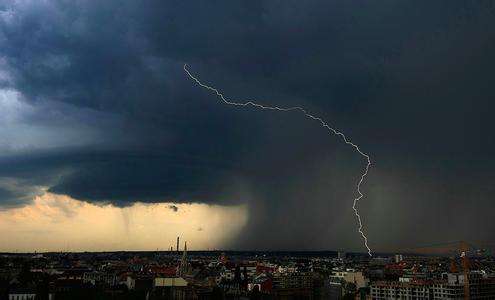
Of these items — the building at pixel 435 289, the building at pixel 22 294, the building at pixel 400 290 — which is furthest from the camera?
the building at pixel 22 294

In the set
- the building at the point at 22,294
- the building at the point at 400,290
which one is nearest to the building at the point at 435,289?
the building at the point at 400,290

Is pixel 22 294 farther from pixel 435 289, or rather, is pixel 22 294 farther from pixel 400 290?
pixel 435 289

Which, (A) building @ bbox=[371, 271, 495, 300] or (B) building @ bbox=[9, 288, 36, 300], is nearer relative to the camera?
(A) building @ bbox=[371, 271, 495, 300]

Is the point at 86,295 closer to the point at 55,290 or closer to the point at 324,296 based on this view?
the point at 55,290

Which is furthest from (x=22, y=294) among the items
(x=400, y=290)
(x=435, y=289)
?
(x=435, y=289)

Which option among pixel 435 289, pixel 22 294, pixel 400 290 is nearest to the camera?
pixel 435 289

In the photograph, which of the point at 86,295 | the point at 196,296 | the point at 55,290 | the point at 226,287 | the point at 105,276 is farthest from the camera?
the point at 105,276

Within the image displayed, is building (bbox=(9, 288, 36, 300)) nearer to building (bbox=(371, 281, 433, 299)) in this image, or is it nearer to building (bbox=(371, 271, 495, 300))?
building (bbox=(371, 281, 433, 299))

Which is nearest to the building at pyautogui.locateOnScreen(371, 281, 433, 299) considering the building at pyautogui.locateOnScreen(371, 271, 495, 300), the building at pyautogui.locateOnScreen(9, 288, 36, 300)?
the building at pyautogui.locateOnScreen(371, 271, 495, 300)

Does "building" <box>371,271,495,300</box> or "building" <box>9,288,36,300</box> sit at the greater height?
"building" <box>371,271,495,300</box>

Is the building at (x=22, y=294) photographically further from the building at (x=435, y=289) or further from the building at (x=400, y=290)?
the building at (x=435, y=289)

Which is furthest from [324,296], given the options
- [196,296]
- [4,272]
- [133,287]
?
[4,272]
